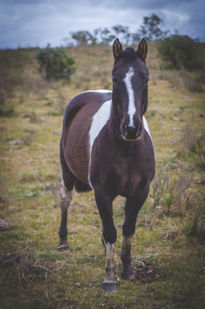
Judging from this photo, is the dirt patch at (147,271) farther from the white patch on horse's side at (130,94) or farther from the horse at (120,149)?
the white patch on horse's side at (130,94)

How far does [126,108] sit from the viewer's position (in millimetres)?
2057

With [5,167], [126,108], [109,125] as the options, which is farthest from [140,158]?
[5,167]

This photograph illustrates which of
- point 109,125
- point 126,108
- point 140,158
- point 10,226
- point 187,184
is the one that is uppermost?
point 126,108

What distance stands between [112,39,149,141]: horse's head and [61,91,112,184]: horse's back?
38.8 inches

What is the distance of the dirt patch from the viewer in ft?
9.41

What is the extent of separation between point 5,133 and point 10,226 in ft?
18.1

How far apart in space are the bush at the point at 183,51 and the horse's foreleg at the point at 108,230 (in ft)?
54.2

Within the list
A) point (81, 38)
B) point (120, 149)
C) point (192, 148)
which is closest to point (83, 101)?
point (120, 149)

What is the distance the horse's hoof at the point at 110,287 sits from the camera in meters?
2.70

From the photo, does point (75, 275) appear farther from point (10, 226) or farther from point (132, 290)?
point (10, 226)

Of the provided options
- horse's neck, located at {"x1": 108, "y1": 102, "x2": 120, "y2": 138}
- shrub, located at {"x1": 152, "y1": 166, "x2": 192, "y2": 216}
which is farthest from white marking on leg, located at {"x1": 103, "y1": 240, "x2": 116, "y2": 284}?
shrub, located at {"x1": 152, "y1": 166, "x2": 192, "y2": 216}

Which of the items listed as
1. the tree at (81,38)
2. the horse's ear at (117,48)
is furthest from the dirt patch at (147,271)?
the tree at (81,38)

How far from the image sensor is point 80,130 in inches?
135

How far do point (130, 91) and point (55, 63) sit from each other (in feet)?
50.2
